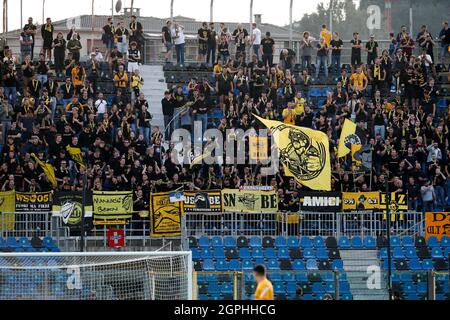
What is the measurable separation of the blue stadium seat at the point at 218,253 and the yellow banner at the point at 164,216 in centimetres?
143

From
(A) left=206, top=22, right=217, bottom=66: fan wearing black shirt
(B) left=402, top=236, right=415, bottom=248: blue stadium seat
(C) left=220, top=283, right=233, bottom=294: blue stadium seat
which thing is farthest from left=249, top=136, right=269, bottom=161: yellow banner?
(C) left=220, top=283, right=233, bottom=294: blue stadium seat

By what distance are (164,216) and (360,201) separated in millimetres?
5289

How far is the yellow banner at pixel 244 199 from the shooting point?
112 feet

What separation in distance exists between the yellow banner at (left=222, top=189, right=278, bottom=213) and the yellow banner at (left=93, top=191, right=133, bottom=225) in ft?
8.30

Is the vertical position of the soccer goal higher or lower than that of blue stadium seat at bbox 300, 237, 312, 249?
higher

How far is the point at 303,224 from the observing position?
34656 millimetres

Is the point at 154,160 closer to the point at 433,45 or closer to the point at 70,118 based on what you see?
the point at 70,118

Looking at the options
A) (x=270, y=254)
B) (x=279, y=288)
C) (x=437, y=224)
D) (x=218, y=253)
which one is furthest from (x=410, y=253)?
(x=279, y=288)

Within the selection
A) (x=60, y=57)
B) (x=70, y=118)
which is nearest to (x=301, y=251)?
(x=70, y=118)

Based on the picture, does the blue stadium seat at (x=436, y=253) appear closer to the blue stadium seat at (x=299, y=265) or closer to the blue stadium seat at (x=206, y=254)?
the blue stadium seat at (x=299, y=265)

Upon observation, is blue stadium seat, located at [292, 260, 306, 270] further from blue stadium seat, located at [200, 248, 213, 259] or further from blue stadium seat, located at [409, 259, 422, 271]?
blue stadium seat, located at [409, 259, 422, 271]

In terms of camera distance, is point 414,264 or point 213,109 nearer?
point 414,264

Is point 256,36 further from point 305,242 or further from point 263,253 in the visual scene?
point 263,253

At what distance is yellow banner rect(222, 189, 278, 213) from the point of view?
112ft
